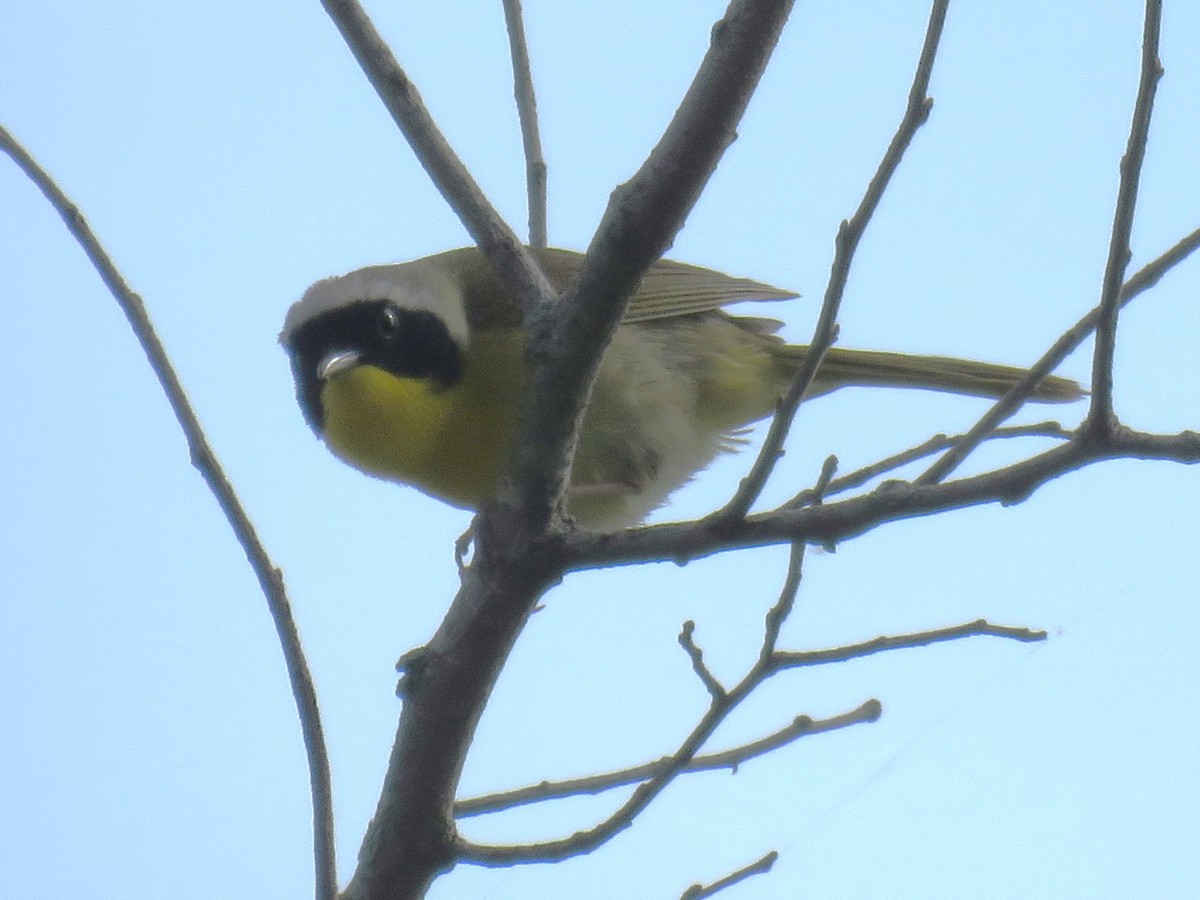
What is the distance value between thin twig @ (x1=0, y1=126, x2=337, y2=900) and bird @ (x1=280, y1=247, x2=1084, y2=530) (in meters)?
1.39

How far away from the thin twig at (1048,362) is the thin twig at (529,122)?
5.58 feet

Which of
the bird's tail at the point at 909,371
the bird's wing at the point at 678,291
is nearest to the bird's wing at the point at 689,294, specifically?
the bird's wing at the point at 678,291

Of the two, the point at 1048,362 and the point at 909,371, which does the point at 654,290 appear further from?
the point at 1048,362

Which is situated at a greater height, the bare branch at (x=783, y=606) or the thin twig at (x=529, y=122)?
the thin twig at (x=529, y=122)

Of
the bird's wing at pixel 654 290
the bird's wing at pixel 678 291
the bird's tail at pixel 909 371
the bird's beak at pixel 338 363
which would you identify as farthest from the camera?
the bird's tail at pixel 909 371

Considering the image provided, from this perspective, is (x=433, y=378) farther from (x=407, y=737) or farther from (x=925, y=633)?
(x=925, y=633)

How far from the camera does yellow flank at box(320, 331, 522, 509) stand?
382cm

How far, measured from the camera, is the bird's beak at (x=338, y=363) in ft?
12.5

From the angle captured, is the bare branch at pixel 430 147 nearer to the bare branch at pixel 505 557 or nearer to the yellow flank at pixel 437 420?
the bare branch at pixel 505 557

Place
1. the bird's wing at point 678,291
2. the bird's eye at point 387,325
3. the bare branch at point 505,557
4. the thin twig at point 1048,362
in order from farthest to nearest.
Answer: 1. the bird's wing at point 678,291
2. the bird's eye at point 387,325
3. the bare branch at point 505,557
4. the thin twig at point 1048,362

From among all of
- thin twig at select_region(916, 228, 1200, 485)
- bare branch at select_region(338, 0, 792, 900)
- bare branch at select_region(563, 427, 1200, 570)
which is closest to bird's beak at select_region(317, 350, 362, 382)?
bare branch at select_region(338, 0, 792, 900)

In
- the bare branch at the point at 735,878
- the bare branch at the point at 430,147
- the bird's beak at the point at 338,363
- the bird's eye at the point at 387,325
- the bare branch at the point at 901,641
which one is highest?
the bird's eye at the point at 387,325

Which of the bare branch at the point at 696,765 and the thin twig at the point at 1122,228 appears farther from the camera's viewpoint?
the bare branch at the point at 696,765

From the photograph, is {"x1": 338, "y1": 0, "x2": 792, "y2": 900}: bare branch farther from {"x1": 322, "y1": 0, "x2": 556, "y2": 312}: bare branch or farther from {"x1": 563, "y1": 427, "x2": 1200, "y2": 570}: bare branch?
{"x1": 563, "y1": 427, "x2": 1200, "y2": 570}: bare branch
